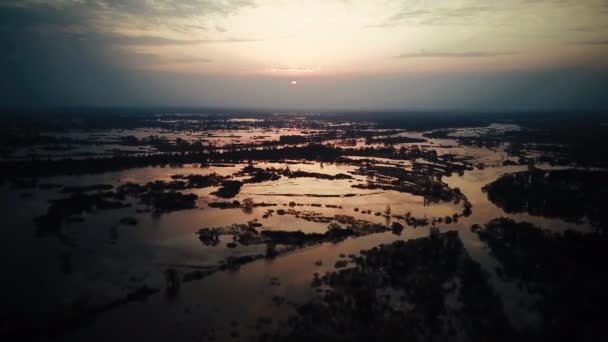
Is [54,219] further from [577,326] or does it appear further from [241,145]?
[241,145]

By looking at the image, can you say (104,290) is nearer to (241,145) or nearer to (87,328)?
(87,328)

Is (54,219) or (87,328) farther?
(54,219)

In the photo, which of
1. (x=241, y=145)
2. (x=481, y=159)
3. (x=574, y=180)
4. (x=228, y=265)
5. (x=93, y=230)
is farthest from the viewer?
(x=241, y=145)

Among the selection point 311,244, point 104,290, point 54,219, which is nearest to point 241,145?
point 54,219

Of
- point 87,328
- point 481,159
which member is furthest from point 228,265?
point 481,159

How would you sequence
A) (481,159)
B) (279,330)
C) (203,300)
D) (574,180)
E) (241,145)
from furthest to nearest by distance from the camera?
(241,145)
(481,159)
(574,180)
(203,300)
(279,330)

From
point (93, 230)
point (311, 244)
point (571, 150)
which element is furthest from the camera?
point (571, 150)
